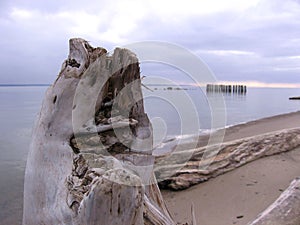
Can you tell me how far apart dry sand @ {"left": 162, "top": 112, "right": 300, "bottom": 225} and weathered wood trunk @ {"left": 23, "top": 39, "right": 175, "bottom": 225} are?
5.19 ft

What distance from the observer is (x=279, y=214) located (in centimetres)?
326

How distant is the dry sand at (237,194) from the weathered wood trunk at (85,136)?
1.58 m

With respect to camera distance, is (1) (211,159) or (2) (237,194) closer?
(2) (237,194)

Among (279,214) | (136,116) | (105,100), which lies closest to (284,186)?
(279,214)

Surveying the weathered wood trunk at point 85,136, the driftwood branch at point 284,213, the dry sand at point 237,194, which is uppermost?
the weathered wood trunk at point 85,136

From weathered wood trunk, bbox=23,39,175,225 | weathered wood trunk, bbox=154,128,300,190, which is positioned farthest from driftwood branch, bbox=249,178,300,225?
weathered wood trunk, bbox=154,128,300,190

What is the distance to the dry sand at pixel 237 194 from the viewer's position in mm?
4660

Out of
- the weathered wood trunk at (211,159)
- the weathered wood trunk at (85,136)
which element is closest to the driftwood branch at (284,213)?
the weathered wood trunk at (85,136)

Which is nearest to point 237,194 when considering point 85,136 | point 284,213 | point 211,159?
point 211,159

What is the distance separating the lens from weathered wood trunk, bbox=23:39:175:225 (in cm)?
286

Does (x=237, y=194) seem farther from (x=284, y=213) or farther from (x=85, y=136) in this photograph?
(x=85, y=136)

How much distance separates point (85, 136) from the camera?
308 centimetres

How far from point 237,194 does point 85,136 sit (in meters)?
3.18

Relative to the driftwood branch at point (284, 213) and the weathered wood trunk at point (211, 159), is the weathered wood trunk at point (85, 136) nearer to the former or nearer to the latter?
the driftwood branch at point (284, 213)
